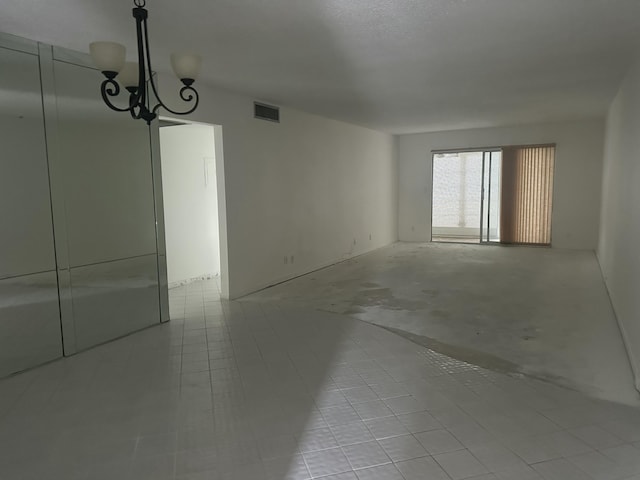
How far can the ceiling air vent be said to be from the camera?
561 cm

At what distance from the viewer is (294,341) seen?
381 centimetres

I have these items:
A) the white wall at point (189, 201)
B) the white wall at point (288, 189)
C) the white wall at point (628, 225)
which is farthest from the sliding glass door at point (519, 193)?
the white wall at point (189, 201)

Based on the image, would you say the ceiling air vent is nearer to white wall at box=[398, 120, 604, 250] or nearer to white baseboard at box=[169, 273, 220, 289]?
white baseboard at box=[169, 273, 220, 289]

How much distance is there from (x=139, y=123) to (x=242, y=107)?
158 centimetres

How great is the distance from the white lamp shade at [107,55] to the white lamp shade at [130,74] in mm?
256

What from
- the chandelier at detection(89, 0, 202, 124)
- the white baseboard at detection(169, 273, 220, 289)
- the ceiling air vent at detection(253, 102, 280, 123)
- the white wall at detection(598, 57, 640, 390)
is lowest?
the white baseboard at detection(169, 273, 220, 289)

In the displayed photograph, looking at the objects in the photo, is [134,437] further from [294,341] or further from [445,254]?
[445,254]

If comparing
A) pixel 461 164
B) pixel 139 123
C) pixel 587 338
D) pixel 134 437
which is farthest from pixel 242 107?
pixel 461 164

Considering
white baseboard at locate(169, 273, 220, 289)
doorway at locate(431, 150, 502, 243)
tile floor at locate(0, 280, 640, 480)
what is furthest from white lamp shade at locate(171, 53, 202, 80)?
doorway at locate(431, 150, 502, 243)

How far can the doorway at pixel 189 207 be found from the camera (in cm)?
593

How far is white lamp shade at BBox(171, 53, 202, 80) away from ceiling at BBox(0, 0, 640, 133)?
0.43 metres

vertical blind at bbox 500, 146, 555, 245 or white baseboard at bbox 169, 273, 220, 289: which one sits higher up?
vertical blind at bbox 500, 146, 555, 245

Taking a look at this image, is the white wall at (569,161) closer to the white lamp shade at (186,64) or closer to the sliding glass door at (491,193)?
the sliding glass door at (491,193)

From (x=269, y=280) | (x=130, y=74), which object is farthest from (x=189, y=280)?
(x=130, y=74)
